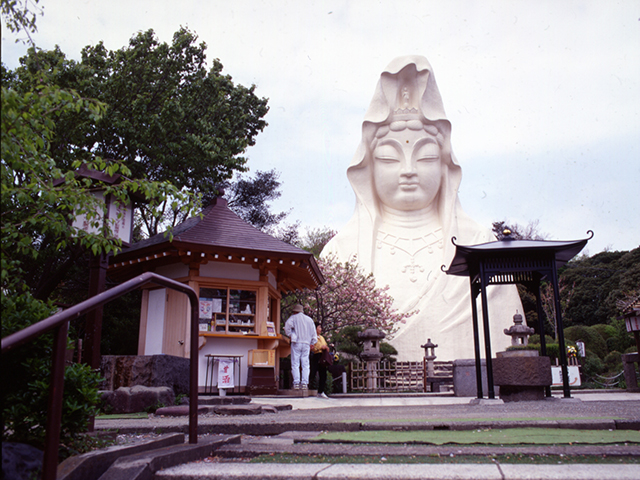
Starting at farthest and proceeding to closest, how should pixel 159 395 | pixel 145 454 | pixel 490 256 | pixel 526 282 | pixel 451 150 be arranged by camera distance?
pixel 451 150, pixel 526 282, pixel 490 256, pixel 159 395, pixel 145 454

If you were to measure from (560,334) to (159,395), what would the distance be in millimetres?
5556

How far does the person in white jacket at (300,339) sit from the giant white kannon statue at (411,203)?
1094cm

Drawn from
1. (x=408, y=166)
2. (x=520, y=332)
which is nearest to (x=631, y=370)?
(x=520, y=332)

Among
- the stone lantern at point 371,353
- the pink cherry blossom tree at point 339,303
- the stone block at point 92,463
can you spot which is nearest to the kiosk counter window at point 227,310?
the stone lantern at point 371,353

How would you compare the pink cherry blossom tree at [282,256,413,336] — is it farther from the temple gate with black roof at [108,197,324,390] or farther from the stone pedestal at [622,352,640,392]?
the stone pedestal at [622,352,640,392]

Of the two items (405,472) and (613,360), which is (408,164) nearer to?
(613,360)

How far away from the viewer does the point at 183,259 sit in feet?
34.7

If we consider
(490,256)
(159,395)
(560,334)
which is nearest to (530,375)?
(560,334)

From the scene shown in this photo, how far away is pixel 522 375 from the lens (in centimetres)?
789

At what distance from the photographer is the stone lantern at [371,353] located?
1415 centimetres

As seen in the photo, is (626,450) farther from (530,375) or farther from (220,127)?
(220,127)

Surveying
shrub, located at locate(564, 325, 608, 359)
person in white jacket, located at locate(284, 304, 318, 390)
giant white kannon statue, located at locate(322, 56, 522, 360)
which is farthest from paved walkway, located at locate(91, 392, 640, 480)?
shrub, located at locate(564, 325, 608, 359)

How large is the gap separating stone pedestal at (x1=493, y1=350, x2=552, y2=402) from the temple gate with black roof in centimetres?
440

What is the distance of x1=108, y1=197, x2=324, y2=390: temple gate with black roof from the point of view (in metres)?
10.4
